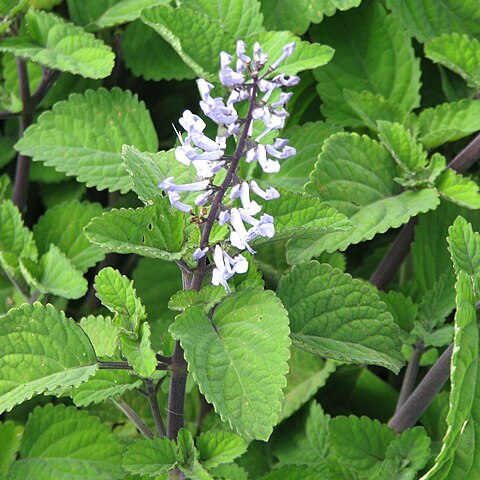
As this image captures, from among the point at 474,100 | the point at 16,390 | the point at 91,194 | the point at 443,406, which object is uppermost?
the point at 474,100

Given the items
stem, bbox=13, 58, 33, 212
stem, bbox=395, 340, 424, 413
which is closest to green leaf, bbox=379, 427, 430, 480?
stem, bbox=395, 340, 424, 413

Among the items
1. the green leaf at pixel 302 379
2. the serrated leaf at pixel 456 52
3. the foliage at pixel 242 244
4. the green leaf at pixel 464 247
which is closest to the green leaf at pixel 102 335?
the foliage at pixel 242 244

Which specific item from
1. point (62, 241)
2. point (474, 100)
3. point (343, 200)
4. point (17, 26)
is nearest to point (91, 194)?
point (62, 241)

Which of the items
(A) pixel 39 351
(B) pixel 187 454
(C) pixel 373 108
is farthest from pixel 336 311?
(C) pixel 373 108

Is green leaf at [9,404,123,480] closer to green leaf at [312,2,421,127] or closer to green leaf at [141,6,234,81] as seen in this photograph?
green leaf at [141,6,234,81]

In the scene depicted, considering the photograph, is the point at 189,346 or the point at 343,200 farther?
the point at 343,200

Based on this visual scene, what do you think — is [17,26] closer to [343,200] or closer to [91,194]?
[91,194]
